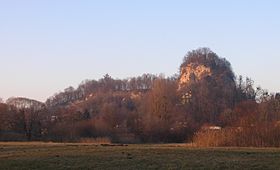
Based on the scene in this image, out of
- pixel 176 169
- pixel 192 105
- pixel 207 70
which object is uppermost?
pixel 207 70

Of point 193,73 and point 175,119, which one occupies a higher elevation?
point 193,73

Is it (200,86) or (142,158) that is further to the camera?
(200,86)

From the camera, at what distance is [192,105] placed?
5017 inches

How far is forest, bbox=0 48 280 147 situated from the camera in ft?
154

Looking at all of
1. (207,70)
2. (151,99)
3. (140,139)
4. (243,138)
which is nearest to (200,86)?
(207,70)

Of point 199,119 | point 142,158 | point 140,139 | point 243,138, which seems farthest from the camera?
point 199,119

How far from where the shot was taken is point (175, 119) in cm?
10094

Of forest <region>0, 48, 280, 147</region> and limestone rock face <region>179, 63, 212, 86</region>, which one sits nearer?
forest <region>0, 48, 280, 147</region>

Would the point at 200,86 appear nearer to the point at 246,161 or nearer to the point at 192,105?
the point at 192,105

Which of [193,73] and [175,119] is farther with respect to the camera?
[193,73]

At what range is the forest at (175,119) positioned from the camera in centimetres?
4697

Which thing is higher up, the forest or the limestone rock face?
the limestone rock face

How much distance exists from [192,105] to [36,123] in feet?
152

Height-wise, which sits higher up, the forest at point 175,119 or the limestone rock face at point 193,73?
the limestone rock face at point 193,73
